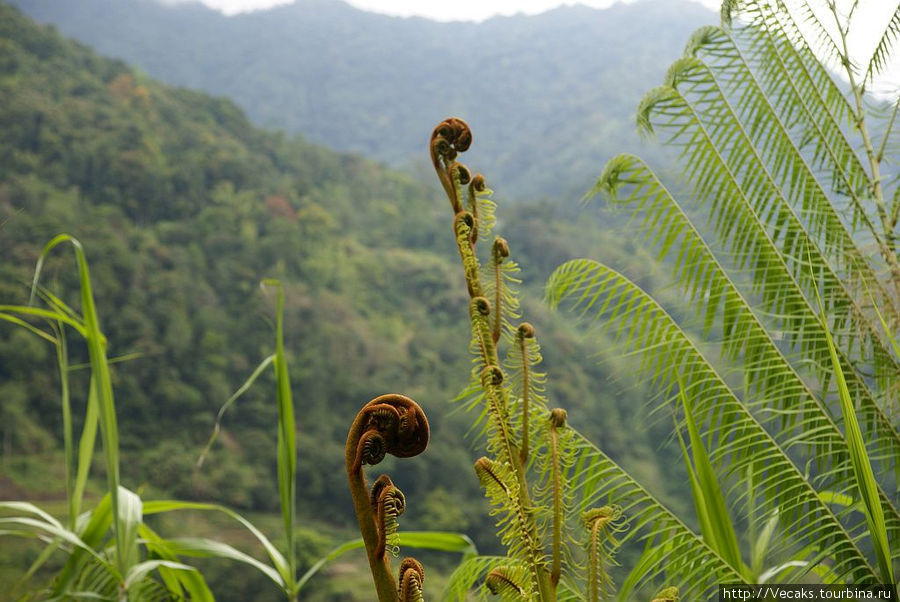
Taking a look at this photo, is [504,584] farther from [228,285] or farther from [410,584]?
[228,285]

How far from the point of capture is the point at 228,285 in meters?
21.0

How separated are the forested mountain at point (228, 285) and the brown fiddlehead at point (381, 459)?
14661mm

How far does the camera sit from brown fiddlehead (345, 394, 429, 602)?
18.0 inches

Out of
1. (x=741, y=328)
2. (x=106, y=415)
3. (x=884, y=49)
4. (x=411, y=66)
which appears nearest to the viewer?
(x=106, y=415)

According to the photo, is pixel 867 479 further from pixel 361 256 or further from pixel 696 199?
pixel 361 256

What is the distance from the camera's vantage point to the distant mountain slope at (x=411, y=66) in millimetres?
39875

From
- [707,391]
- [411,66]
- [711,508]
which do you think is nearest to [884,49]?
[707,391]

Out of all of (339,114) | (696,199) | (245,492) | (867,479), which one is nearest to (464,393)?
(867,479)

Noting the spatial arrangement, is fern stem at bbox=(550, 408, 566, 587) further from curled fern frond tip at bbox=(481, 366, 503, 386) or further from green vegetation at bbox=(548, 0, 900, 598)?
green vegetation at bbox=(548, 0, 900, 598)

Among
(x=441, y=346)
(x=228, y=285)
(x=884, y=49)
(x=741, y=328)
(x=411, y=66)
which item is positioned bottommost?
(x=441, y=346)

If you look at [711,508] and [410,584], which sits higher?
[410,584]

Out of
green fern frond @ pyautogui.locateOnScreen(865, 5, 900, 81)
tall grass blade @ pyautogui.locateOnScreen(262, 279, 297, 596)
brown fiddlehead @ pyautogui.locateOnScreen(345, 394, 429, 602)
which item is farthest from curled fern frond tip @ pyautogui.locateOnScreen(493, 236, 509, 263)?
green fern frond @ pyautogui.locateOnScreen(865, 5, 900, 81)

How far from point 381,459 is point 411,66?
4869 cm

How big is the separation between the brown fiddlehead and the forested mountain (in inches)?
577
